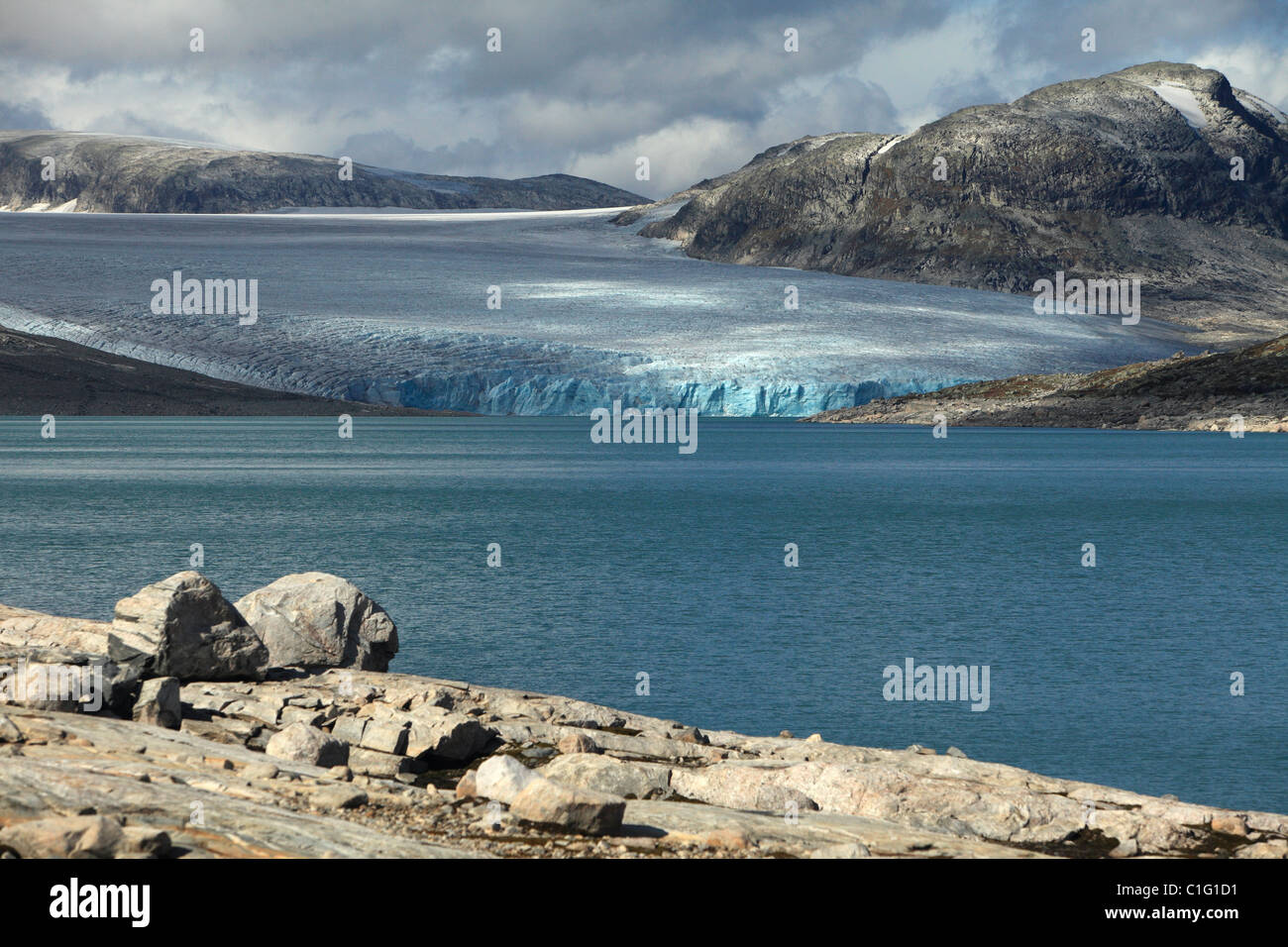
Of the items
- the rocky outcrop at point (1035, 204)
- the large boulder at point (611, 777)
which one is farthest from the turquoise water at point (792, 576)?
the rocky outcrop at point (1035, 204)

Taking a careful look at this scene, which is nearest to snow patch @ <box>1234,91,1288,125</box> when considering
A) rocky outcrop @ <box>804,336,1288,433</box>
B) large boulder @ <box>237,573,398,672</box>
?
rocky outcrop @ <box>804,336,1288,433</box>

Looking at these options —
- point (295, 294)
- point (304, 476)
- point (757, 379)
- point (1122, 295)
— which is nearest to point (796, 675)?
point (304, 476)

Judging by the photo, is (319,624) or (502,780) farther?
(319,624)

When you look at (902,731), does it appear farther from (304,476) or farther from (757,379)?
(757,379)

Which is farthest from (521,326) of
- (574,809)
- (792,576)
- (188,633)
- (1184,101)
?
(1184,101)

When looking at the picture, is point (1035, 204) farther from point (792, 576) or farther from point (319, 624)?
point (319, 624)
